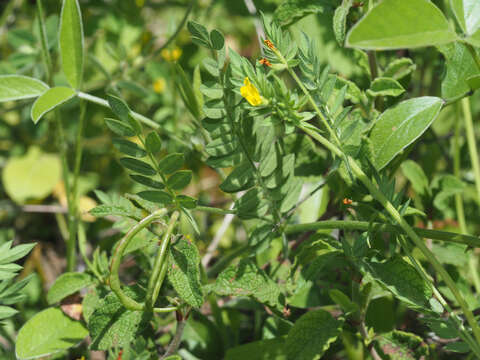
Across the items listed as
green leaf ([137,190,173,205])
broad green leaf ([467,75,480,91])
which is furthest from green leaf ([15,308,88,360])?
broad green leaf ([467,75,480,91])

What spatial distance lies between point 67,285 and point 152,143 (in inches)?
18.1

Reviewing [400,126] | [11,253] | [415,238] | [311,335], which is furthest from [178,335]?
[400,126]

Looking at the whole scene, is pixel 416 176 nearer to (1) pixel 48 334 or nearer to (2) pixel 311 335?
(2) pixel 311 335

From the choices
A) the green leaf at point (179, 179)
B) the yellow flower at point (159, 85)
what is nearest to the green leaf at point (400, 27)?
the green leaf at point (179, 179)

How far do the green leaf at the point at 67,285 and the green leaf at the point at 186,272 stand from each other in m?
0.32

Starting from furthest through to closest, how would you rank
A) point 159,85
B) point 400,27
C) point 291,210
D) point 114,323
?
point 159,85
point 291,210
point 114,323
point 400,27

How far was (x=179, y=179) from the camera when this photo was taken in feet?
2.84

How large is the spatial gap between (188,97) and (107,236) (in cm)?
76

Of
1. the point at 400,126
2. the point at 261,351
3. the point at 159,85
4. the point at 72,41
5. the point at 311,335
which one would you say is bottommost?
the point at 261,351

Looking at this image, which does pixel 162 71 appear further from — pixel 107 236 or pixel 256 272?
pixel 256 272

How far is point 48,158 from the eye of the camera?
2.00m

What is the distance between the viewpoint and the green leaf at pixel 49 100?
0.92 metres

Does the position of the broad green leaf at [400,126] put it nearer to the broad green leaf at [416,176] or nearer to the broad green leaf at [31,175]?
the broad green leaf at [416,176]

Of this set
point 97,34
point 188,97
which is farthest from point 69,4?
point 97,34
